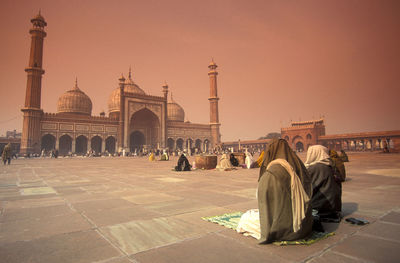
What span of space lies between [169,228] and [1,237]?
1.54 m

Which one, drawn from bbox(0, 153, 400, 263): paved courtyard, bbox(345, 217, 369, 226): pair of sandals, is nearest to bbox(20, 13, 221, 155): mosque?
bbox(0, 153, 400, 263): paved courtyard

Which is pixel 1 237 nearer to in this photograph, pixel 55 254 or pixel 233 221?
pixel 55 254

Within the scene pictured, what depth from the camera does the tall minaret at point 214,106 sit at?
40125 millimetres

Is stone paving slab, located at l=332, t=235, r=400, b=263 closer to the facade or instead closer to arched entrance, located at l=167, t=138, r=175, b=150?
the facade

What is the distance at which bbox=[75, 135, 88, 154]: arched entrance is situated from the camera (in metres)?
31.8

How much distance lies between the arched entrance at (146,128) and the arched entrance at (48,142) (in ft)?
32.6

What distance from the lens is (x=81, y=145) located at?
32281mm

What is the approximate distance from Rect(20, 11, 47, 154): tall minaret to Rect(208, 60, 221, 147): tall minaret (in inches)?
924

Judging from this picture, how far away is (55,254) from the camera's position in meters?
1.86

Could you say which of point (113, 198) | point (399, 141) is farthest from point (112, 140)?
point (399, 141)

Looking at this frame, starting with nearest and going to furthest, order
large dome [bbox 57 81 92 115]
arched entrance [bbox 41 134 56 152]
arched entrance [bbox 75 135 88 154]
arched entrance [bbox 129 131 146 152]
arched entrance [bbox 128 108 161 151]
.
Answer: arched entrance [bbox 41 134 56 152], arched entrance [bbox 75 135 88 154], large dome [bbox 57 81 92 115], arched entrance [bbox 128 108 161 151], arched entrance [bbox 129 131 146 152]

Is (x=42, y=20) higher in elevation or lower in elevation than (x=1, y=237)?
higher

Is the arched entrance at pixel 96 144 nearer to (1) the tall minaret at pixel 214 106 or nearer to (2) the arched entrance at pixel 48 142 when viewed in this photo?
(2) the arched entrance at pixel 48 142

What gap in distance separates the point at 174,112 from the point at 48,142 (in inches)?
823
